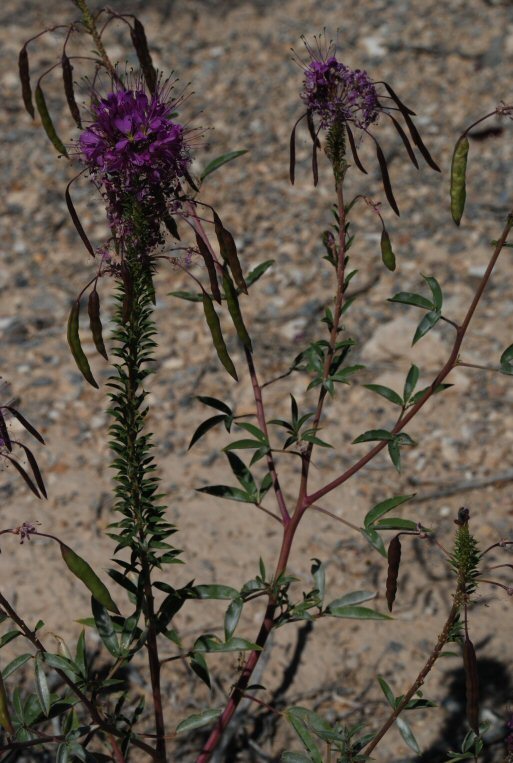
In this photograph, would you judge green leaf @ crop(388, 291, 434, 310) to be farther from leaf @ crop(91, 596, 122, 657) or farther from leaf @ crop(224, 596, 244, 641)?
leaf @ crop(91, 596, 122, 657)

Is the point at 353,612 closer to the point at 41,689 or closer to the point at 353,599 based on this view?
the point at 353,599

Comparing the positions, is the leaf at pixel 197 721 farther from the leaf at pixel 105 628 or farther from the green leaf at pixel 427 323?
the green leaf at pixel 427 323

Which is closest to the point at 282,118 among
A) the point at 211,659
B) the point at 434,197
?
the point at 434,197

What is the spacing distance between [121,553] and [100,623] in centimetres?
127

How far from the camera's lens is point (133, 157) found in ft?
4.59

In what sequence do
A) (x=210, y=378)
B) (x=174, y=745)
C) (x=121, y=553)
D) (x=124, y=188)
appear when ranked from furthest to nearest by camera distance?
(x=210, y=378) → (x=121, y=553) → (x=174, y=745) → (x=124, y=188)

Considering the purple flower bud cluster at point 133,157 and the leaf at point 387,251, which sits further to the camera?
the leaf at point 387,251

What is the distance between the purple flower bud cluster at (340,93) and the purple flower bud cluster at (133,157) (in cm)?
35

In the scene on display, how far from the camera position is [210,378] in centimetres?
386

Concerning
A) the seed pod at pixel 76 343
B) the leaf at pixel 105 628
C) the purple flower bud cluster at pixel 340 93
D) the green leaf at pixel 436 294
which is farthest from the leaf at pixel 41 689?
the purple flower bud cluster at pixel 340 93

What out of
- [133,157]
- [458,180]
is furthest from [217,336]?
[458,180]

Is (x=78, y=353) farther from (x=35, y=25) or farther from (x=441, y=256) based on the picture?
(x=35, y=25)

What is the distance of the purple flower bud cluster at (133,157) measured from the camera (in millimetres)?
1403

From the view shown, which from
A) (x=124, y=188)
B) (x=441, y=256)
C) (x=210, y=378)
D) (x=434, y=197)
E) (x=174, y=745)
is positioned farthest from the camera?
(x=434, y=197)
